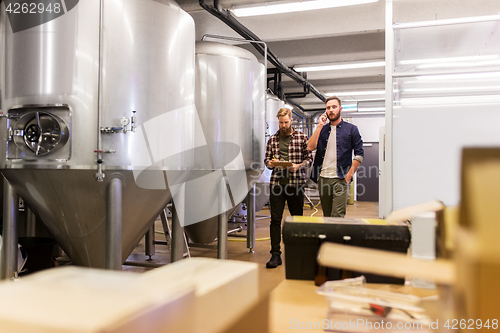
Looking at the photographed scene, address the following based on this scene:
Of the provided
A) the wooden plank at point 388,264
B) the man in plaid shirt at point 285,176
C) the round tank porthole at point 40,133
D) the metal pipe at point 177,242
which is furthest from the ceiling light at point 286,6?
the wooden plank at point 388,264

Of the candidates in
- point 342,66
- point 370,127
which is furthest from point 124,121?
point 370,127

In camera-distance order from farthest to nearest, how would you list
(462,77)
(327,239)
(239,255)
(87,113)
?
1. (239,255)
2. (462,77)
3. (87,113)
4. (327,239)

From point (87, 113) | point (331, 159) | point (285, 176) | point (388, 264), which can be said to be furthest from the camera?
Result: point (285, 176)

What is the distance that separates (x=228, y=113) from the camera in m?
3.66

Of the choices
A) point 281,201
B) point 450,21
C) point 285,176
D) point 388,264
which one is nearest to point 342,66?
point 450,21

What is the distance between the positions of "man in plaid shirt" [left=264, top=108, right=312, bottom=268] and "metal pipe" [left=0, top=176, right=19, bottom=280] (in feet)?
6.42

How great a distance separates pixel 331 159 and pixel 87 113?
189 cm

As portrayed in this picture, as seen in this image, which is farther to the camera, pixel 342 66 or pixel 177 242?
pixel 342 66

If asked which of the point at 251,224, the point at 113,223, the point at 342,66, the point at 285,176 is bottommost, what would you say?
the point at 251,224

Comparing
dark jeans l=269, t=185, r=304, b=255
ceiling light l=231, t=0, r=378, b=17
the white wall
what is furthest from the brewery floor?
the white wall

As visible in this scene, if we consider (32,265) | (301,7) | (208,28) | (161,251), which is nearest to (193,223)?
(161,251)

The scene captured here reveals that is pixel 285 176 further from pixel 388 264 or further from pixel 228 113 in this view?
pixel 388 264

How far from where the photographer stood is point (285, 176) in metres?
3.42

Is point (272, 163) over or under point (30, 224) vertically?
over
